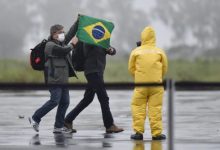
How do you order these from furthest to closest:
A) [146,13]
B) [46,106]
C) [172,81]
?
1. [146,13]
2. [46,106]
3. [172,81]

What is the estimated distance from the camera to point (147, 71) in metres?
15.2

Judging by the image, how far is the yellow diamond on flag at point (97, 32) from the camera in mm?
16328

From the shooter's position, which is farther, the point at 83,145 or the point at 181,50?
the point at 181,50

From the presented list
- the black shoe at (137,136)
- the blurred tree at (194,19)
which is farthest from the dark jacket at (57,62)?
the blurred tree at (194,19)

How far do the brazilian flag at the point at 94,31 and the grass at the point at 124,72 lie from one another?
26764mm

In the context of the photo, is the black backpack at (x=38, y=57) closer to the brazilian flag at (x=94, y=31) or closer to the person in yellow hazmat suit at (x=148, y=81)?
the brazilian flag at (x=94, y=31)

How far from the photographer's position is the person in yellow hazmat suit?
49.5ft

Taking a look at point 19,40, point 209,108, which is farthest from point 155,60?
point 19,40

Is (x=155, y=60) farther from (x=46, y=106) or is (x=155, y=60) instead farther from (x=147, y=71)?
(x=46, y=106)

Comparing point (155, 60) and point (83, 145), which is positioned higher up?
point (155, 60)

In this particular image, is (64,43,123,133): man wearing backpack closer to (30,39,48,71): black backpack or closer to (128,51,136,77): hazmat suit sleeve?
(30,39,48,71): black backpack

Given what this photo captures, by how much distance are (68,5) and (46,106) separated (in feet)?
411

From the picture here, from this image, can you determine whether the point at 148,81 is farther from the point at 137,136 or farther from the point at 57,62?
the point at 57,62

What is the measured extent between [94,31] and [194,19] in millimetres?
120854
